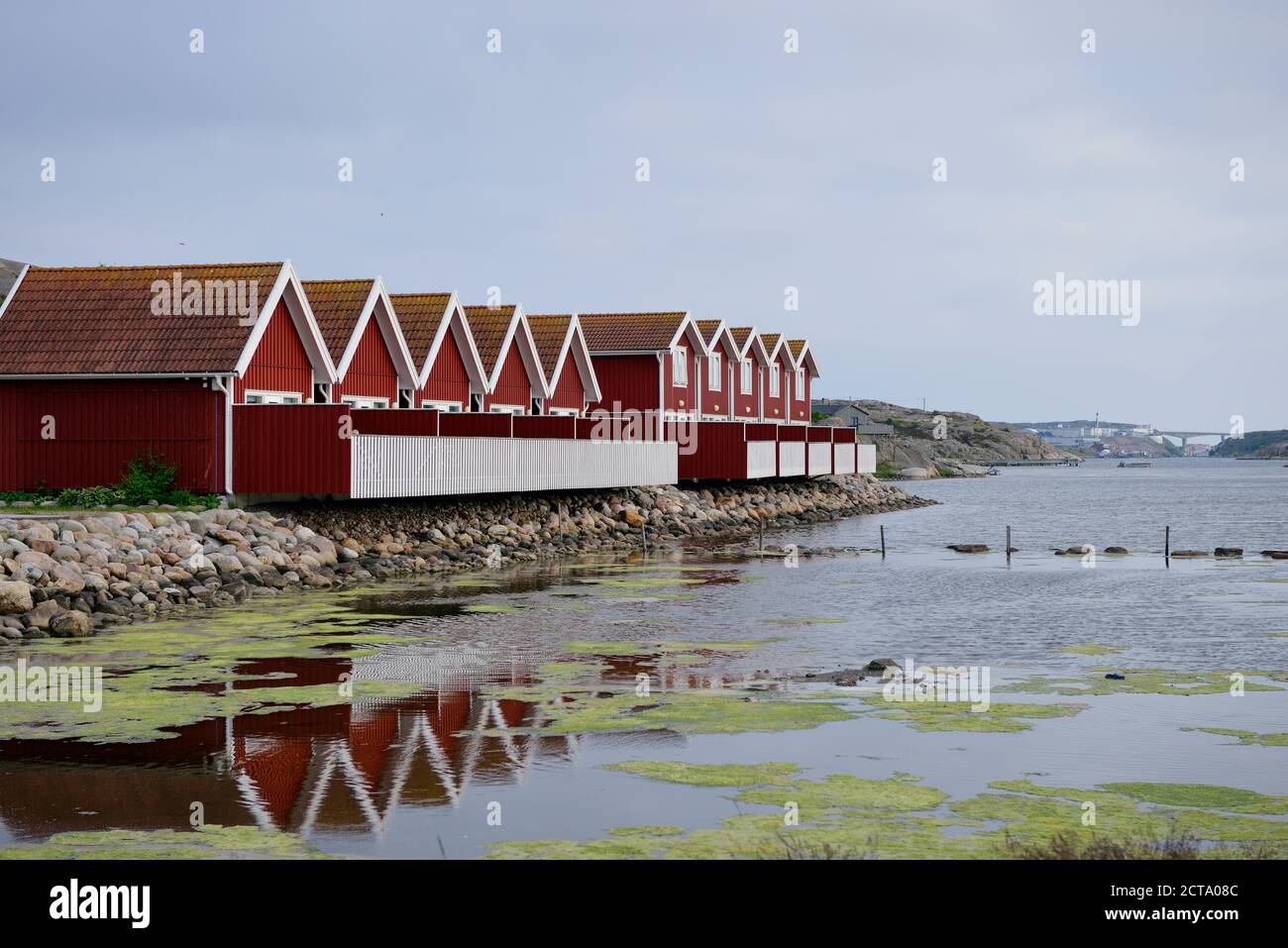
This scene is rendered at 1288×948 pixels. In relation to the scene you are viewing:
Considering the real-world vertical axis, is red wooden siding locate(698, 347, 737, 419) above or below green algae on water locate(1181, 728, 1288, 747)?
above

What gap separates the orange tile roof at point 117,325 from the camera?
3219cm

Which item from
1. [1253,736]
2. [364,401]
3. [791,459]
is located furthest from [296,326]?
[791,459]

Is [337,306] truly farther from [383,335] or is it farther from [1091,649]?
[1091,649]

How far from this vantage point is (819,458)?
6994cm

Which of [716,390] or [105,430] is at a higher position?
[716,390]

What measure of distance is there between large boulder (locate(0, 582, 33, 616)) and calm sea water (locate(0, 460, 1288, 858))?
3.42 m

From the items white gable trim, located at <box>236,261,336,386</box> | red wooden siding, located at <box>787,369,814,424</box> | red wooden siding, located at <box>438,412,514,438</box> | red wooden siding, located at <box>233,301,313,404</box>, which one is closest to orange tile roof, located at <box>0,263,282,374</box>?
white gable trim, located at <box>236,261,336,386</box>

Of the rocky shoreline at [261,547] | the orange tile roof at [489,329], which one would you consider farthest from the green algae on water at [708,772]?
the orange tile roof at [489,329]

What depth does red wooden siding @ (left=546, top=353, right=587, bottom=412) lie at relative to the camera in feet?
172

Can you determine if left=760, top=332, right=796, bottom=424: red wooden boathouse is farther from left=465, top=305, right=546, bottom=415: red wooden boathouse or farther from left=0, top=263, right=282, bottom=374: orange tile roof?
left=0, top=263, right=282, bottom=374: orange tile roof

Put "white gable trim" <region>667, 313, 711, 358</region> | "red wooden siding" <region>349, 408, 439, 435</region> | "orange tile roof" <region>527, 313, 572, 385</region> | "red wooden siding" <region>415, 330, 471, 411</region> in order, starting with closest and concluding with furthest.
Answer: "red wooden siding" <region>349, 408, 439, 435</region> → "red wooden siding" <region>415, 330, 471, 411</region> → "orange tile roof" <region>527, 313, 572, 385</region> → "white gable trim" <region>667, 313, 711, 358</region>

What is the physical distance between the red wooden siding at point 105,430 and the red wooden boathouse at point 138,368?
22 mm

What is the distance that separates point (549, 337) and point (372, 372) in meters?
13.4
